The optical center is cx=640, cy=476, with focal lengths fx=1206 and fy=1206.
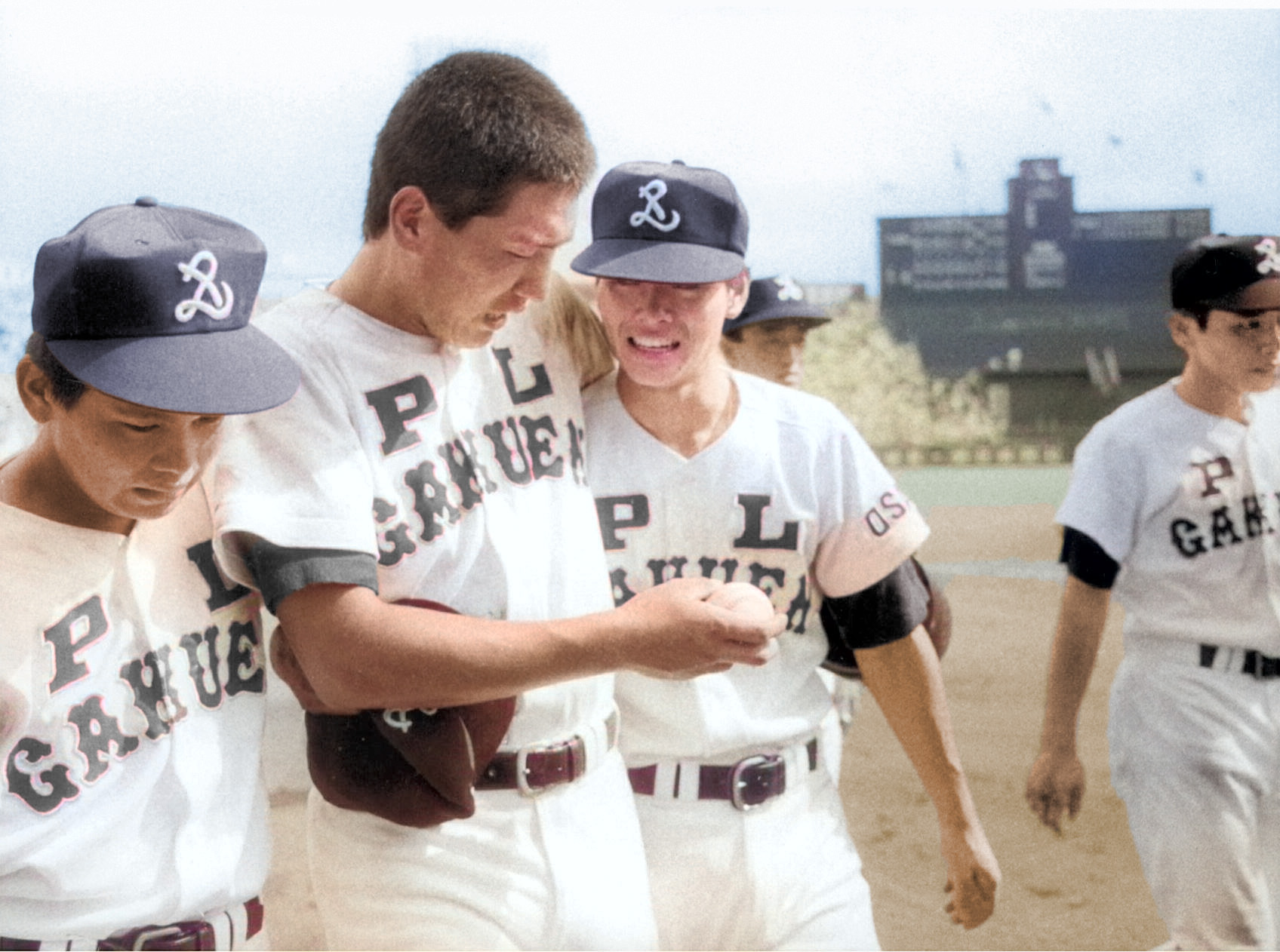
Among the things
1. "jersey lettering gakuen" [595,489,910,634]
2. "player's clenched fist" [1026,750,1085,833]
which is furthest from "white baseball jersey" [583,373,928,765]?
"player's clenched fist" [1026,750,1085,833]

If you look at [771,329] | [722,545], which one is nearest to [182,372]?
[722,545]

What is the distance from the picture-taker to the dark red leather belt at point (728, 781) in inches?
71.1

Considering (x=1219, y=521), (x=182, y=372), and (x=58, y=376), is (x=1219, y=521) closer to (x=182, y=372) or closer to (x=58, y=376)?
(x=182, y=372)

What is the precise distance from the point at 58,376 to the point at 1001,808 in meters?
3.01

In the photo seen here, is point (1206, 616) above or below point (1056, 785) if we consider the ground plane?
above

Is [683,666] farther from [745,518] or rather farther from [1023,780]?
[1023,780]

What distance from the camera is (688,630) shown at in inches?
56.9

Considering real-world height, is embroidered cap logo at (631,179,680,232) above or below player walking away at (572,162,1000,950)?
above

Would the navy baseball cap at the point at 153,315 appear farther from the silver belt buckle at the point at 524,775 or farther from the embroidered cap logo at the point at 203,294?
the silver belt buckle at the point at 524,775

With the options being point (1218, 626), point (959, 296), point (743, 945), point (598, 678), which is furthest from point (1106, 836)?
point (598, 678)

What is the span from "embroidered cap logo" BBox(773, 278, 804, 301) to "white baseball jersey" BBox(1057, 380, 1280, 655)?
2.36 ft

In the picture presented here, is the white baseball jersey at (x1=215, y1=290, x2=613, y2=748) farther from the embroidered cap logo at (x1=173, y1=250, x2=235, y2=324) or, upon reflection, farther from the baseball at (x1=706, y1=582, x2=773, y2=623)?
the baseball at (x1=706, y1=582, x2=773, y2=623)

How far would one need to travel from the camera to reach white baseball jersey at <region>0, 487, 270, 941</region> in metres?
1.33

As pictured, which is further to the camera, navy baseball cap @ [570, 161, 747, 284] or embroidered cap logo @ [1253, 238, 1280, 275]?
embroidered cap logo @ [1253, 238, 1280, 275]
